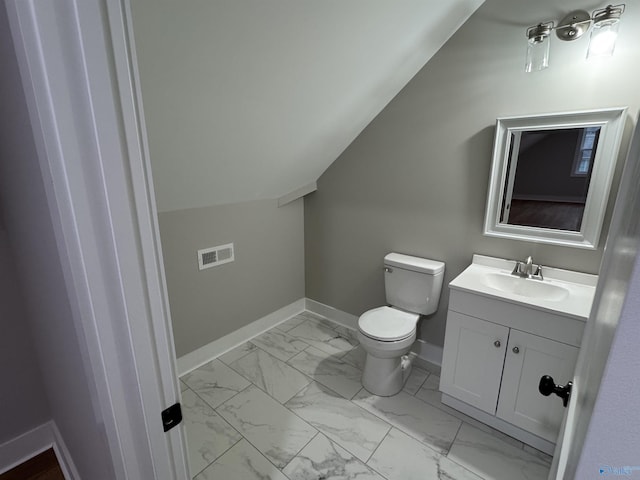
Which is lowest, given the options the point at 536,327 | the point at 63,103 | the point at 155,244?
the point at 536,327

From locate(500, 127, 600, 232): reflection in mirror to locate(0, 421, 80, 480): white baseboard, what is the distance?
2608 millimetres

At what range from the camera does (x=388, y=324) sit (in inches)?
77.9

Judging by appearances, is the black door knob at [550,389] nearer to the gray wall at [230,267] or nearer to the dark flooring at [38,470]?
the gray wall at [230,267]

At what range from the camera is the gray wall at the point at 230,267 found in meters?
2.04

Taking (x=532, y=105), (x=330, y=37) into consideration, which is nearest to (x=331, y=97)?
(x=330, y=37)

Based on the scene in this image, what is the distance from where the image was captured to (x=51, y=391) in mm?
1433

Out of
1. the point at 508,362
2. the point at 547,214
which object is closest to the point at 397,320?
the point at 508,362

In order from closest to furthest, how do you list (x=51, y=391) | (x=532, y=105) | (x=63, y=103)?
(x=63, y=103), (x=51, y=391), (x=532, y=105)

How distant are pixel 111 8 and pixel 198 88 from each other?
86 cm

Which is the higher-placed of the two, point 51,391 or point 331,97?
point 331,97

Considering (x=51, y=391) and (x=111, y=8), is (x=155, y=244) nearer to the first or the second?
(x=111, y=8)

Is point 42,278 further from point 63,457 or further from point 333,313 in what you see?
point 333,313

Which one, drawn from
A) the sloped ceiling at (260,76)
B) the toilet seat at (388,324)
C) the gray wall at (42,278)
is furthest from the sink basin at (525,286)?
the gray wall at (42,278)

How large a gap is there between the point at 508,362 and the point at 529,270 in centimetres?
52
